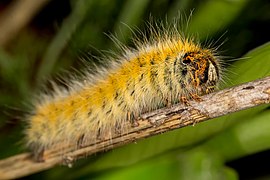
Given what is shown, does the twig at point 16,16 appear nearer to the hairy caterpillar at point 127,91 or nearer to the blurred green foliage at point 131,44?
the blurred green foliage at point 131,44

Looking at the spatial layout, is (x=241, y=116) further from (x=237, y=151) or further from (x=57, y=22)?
(x=57, y=22)

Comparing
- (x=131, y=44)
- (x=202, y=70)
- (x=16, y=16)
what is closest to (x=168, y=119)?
(x=202, y=70)

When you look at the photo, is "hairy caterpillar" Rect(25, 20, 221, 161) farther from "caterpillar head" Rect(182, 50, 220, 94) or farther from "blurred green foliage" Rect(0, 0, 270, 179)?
"blurred green foliage" Rect(0, 0, 270, 179)

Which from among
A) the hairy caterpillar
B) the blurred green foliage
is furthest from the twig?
the hairy caterpillar

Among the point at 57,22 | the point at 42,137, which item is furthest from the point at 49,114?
the point at 57,22

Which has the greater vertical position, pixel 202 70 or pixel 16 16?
pixel 16 16

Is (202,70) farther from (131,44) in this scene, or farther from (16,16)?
(16,16)

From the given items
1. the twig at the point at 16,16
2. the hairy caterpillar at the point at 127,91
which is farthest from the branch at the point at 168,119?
the twig at the point at 16,16
